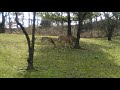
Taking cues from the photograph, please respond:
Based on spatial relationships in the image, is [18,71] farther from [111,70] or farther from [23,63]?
[111,70]

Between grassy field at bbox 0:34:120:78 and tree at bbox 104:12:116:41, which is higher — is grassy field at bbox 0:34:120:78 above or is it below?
below

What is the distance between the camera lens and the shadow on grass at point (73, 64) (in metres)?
10.6

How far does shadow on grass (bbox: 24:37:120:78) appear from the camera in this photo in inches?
419

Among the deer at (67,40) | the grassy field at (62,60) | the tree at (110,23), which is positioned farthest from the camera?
the tree at (110,23)

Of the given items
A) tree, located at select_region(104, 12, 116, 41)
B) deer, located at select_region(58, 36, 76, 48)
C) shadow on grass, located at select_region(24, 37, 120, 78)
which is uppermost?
tree, located at select_region(104, 12, 116, 41)

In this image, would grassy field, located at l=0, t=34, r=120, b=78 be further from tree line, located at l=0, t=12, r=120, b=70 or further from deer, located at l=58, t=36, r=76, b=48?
tree line, located at l=0, t=12, r=120, b=70

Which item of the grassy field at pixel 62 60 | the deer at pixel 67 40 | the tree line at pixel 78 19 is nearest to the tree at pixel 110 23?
the tree line at pixel 78 19

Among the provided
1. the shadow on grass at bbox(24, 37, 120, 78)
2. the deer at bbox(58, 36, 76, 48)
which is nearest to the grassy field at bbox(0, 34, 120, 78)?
the shadow on grass at bbox(24, 37, 120, 78)

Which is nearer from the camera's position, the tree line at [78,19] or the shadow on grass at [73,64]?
Answer: the shadow on grass at [73,64]

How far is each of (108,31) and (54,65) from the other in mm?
9906

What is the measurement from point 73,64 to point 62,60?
81cm

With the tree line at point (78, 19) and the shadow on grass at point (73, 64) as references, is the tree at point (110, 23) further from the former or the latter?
the shadow on grass at point (73, 64)
